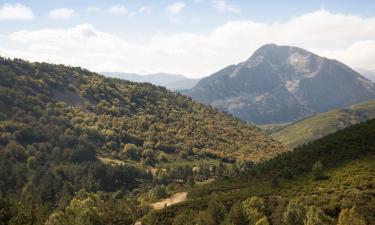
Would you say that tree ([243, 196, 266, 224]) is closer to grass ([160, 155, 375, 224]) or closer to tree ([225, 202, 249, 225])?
tree ([225, 202, 249, 225])

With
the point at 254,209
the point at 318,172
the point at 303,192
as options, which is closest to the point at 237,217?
the point at 254,209

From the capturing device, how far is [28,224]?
10262 cm

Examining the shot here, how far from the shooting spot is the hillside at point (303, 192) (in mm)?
107625

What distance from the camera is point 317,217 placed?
325 feet

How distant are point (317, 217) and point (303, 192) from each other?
106ft

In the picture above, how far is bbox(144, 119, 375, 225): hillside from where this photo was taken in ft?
353

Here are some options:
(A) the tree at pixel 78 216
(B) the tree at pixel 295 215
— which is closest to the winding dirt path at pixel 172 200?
(A) the tree at pixel 78 216

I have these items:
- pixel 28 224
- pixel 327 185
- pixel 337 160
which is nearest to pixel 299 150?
pixel 337 160

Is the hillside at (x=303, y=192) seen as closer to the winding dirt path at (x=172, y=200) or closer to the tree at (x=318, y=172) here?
the tree at (x=318, y=172)

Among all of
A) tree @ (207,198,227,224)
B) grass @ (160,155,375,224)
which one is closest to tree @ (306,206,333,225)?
grass @ (160,155,375,224)

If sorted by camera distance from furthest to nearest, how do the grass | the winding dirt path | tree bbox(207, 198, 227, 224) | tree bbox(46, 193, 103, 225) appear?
the winding dirt path → tree bbox(46, 193, 103, 225) → tree bbox(207, 198, 227, 224) → the grass

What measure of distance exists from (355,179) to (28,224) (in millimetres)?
93668

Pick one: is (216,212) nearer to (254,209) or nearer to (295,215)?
(254,209)

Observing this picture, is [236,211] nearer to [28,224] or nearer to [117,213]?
[117,213]
